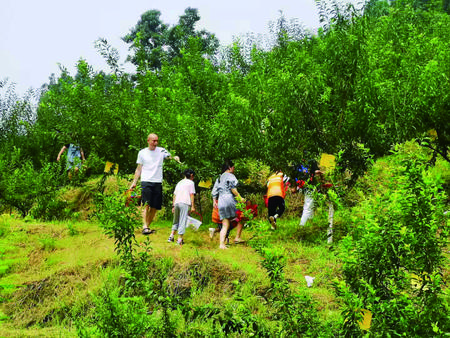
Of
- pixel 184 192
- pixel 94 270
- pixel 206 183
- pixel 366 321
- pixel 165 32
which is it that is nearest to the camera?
pixel 366 321

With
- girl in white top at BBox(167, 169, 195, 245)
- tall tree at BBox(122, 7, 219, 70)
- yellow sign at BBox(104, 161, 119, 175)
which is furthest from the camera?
tall tree at BBox(122, 7, 219, 70)

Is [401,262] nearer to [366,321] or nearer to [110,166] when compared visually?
[366,321]

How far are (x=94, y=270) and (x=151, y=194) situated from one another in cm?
206

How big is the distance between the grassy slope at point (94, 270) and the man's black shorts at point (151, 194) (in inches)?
27.9

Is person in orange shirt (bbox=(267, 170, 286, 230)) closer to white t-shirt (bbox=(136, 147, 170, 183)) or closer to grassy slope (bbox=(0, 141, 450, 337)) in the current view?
grassy slope (bbox=(0, 141, 450, 337))

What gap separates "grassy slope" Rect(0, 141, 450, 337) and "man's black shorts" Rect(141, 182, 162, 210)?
71 centimetres

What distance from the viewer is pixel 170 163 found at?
10.7 metres

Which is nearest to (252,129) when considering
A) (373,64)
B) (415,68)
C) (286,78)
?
(286,78)

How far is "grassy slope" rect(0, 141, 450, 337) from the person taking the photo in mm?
5977

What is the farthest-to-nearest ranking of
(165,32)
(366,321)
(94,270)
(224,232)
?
(165,32) → (224,232) → (94,270) → (366,321)

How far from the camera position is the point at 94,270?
7164mm

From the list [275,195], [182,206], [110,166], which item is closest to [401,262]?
[182,206]

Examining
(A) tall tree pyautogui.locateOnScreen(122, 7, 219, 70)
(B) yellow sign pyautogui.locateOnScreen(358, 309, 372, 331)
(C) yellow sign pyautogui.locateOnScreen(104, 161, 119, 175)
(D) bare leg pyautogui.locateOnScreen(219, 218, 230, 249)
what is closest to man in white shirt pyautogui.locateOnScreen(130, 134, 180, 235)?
(D) bare leg pyautogui.locateOnScreen(219, 218, 230, 249)

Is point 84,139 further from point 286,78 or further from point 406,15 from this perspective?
point 406,15
